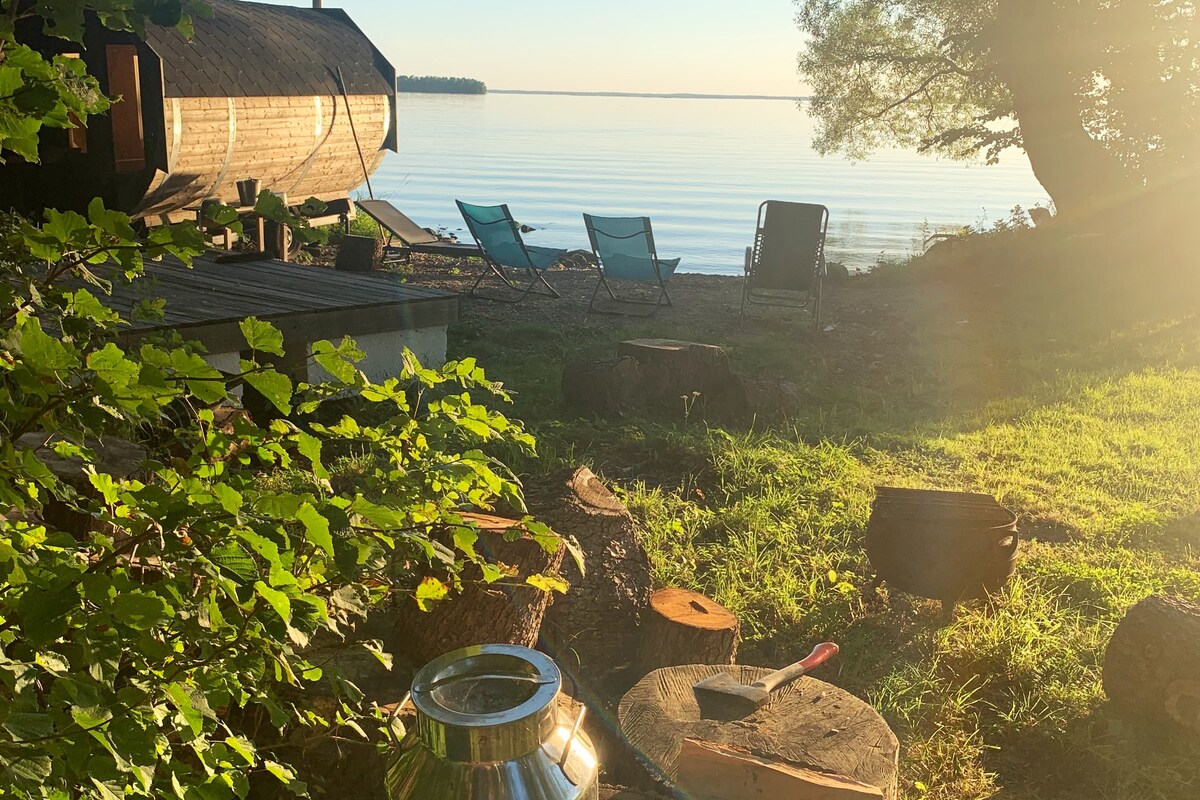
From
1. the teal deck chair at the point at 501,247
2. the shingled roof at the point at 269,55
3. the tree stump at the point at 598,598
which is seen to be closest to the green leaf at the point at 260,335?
the tree stump at the point at 598,598

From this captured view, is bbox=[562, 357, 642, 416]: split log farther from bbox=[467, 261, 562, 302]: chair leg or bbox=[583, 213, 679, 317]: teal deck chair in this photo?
bbox=[467, 261, 562, 302]: chair leg

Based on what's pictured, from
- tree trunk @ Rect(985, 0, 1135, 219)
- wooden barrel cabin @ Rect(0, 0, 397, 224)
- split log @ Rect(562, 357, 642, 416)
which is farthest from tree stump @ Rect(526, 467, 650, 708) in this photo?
tree trunk @ Rect(985, 0, 1135, 219)

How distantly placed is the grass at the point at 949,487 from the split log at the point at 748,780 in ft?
3.19

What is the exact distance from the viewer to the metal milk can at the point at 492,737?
1.48m

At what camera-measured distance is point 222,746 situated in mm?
1326

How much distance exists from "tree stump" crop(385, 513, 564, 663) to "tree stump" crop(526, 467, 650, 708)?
40 centimetres

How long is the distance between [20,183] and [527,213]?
53.3ft

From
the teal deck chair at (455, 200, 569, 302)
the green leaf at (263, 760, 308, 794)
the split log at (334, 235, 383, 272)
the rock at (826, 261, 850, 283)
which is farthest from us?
the rock at (826, 261, 850, 283)

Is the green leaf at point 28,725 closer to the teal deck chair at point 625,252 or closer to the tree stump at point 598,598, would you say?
the tree stump at point 598,598

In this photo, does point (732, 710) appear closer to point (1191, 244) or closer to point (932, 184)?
point (1191, 244)

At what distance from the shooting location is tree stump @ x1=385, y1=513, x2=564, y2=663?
10.2 feet

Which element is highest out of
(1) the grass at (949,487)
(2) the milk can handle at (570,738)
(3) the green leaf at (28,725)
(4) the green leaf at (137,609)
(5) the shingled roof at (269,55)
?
(5) the shingled roof at (269,55)

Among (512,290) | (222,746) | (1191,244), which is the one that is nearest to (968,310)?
(1191,244)

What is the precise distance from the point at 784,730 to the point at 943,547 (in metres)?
1.56
